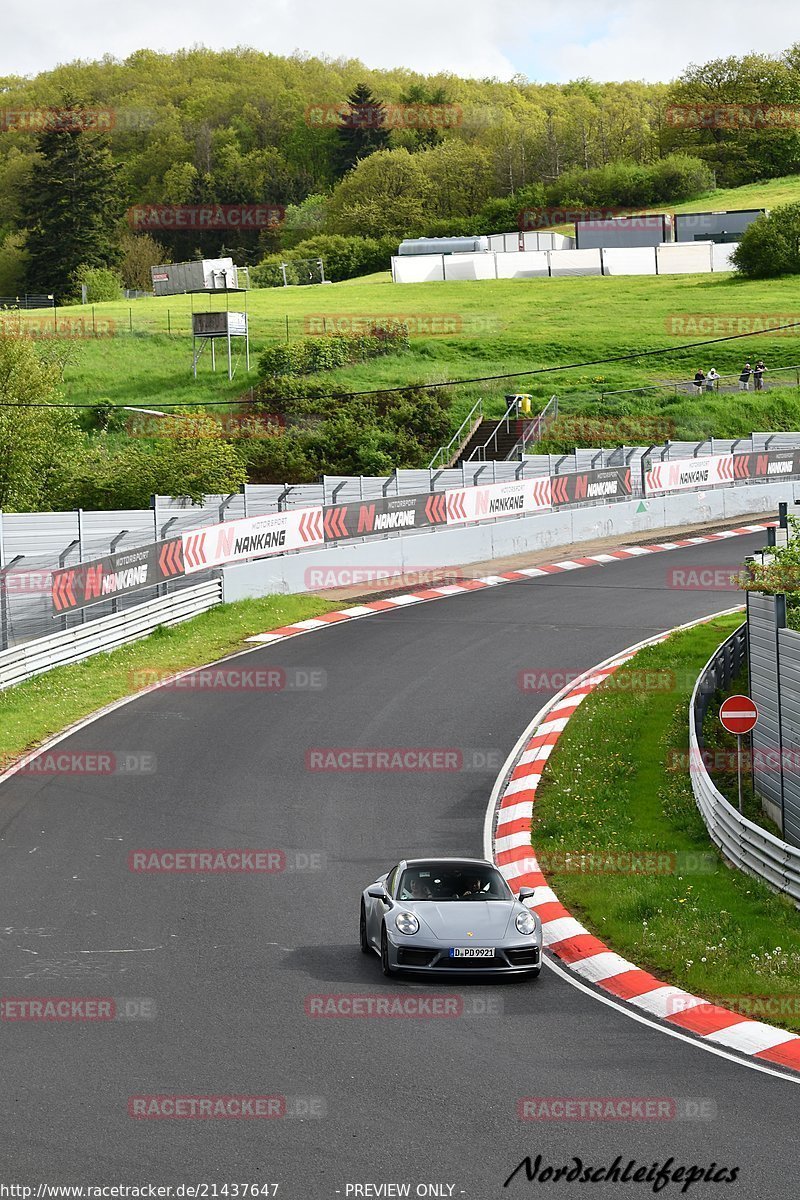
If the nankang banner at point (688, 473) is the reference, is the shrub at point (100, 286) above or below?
above

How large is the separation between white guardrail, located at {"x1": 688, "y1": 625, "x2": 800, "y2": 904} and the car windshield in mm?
3050

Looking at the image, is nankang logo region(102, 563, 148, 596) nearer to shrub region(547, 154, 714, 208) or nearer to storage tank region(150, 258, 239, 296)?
storage tank region(150, 258, 239, 296)

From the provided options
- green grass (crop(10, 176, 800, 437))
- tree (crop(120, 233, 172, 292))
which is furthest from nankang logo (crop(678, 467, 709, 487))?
tree (crop(120, 233, 172, 292))

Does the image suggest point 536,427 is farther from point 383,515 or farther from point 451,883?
point 451,883

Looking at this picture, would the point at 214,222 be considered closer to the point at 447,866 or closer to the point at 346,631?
the point at 346,631

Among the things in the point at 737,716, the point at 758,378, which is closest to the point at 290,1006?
the point at 737,716

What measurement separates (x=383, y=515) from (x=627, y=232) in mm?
84438

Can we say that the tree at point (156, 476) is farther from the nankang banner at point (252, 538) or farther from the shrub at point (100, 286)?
the shrub at point (100, 286)

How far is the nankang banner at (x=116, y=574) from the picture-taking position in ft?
83.9

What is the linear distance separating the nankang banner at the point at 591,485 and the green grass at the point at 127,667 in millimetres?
10875

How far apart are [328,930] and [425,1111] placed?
15.1 ft

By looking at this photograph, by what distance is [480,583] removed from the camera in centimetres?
3419

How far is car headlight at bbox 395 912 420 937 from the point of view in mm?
12211

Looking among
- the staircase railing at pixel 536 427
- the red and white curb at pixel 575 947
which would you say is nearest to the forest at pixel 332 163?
the staircase railing at pixel 536 427
